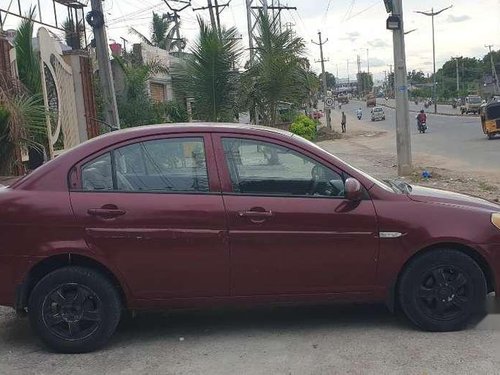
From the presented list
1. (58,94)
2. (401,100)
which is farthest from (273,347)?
(401,100)

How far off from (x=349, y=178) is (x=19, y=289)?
2.46 m

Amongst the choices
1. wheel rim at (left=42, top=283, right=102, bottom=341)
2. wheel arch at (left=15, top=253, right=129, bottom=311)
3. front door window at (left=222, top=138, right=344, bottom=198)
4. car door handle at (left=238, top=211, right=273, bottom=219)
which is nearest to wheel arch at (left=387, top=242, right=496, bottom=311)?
front door window at (left=222, top=138, right=344, bottom=198)

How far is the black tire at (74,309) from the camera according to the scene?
4223 mm

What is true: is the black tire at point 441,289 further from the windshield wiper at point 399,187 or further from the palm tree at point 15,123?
the palm tree at point 15,123

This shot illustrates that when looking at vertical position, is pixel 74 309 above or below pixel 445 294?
above

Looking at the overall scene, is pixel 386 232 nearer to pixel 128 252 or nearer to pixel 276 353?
pixel 276 353

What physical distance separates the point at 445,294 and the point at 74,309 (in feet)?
8.76

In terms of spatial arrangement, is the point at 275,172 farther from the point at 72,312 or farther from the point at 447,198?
the point at 72,312

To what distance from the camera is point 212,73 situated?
1595 centimetres

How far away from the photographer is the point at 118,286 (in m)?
4.36

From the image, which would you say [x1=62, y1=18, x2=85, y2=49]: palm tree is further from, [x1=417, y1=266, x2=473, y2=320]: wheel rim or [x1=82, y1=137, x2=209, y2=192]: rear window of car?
[x1=417, y1=266, x2=473, y2=320]: wheel rim

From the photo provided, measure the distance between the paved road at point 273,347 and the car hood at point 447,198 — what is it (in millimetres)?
900

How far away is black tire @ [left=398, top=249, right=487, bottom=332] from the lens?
4.38 meters

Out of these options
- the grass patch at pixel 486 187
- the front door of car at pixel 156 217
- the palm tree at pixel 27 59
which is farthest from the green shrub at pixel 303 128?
the front door of car at pixel 156 217
